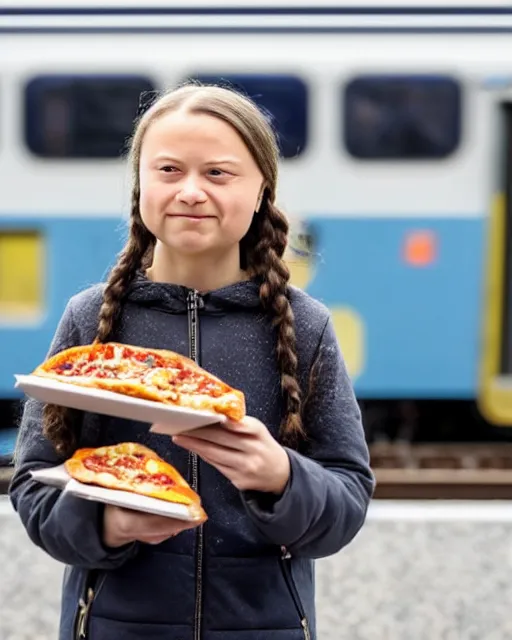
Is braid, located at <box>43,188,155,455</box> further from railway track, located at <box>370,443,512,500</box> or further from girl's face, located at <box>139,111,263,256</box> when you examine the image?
railway track, located at <box>370,443,512,500</box>

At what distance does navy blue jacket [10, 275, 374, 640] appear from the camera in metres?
1.55

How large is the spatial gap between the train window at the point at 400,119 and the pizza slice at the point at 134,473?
554 centimetres

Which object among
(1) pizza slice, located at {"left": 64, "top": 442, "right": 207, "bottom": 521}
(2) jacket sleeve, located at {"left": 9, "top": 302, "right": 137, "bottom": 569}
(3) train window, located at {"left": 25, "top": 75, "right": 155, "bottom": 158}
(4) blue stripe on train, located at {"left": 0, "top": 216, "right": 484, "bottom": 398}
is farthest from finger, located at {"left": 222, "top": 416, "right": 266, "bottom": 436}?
(3) train window, located at {"left": 25, "top": 75, "right": 155, "bottom": 158}

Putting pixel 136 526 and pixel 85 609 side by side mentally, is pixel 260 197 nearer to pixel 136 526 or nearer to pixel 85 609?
pixel 136 526

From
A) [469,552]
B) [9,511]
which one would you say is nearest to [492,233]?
[469,552]

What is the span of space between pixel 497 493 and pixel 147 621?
130 inches

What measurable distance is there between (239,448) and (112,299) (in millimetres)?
338

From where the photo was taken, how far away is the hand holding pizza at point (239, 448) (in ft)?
4.60

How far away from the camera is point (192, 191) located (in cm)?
153

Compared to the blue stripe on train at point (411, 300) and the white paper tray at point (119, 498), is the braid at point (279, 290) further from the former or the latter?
the blue stripe on train at point (411, 300)

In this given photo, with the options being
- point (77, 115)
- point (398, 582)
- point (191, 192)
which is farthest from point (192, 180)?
point (77, 115)

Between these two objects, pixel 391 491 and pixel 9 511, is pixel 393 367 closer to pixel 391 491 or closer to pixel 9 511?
pixel 391 491

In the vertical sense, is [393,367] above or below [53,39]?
below

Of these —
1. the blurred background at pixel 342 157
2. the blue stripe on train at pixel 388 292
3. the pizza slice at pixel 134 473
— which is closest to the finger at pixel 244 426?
the pizza slice at pixel 134 473
